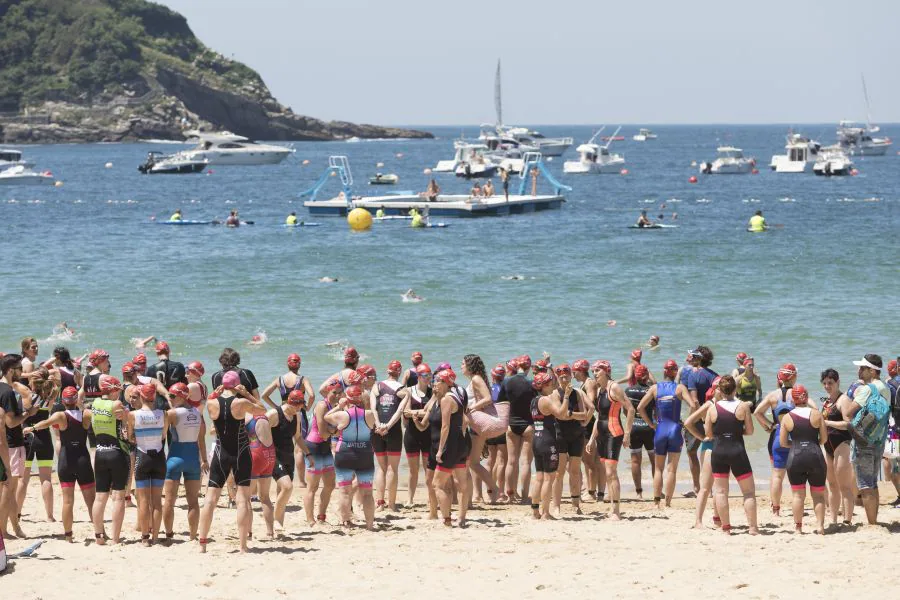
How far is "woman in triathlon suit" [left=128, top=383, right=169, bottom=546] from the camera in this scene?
9852 millimetres

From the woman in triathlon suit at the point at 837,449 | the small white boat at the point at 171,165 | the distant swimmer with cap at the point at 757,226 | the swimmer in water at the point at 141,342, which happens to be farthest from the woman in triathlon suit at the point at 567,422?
the small white boat at the point at 171,165

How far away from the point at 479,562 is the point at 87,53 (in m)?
173

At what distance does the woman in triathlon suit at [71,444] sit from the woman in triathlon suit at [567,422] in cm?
380

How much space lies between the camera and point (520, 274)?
1363 inches

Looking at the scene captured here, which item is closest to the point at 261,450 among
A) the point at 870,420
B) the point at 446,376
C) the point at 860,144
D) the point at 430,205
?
the point at 446,376

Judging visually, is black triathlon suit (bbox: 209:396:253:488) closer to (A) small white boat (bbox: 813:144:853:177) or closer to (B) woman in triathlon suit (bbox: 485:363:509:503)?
(B) woman in triathlon suit (bbox: 485:363:509:503)

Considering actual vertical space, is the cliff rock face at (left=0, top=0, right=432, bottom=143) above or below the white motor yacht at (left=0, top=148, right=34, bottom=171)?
above

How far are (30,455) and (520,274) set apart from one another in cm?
2408

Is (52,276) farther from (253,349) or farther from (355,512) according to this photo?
(355,512)

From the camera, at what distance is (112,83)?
167500 mm

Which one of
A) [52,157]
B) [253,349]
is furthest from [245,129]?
[253,349]

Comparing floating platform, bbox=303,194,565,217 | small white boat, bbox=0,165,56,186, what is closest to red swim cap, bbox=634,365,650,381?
floating platform, bbox=303,194,565,217

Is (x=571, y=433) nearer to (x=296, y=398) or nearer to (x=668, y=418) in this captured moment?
(x=668, y=418)

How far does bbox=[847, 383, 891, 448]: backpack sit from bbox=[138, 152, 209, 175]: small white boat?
301ft
